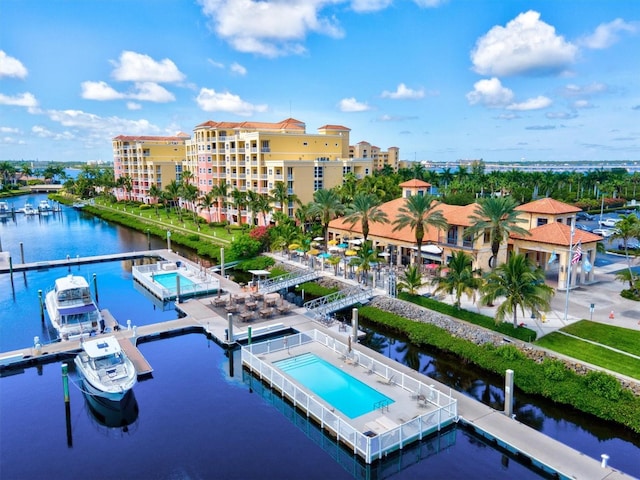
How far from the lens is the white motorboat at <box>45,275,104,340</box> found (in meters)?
34.9

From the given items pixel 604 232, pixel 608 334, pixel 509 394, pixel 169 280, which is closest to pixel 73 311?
pixel 169 280

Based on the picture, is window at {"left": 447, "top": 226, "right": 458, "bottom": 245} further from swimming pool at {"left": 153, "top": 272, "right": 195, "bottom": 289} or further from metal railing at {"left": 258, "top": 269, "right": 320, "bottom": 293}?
swimming pool at {"left": 153, "top": 272, "right": 195, "bottom": 289}

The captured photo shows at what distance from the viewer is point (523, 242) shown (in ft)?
147

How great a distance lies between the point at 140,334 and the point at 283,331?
411 inches

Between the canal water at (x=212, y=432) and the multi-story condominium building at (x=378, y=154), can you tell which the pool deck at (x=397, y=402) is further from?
the multi-story condominium building at (x=378, y=154)

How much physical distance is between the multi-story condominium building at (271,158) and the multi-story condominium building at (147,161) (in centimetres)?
2449

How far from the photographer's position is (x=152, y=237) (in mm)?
81875

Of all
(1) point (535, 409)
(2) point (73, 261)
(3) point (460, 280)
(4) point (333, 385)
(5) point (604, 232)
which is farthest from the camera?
(5) point (604, 232)

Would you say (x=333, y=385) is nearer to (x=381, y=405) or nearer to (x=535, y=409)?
(x=381, y=405)

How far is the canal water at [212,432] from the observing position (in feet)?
70.1

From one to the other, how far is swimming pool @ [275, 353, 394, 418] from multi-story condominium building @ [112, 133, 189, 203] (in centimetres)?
9205

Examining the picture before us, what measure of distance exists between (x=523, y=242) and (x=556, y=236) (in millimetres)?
2907

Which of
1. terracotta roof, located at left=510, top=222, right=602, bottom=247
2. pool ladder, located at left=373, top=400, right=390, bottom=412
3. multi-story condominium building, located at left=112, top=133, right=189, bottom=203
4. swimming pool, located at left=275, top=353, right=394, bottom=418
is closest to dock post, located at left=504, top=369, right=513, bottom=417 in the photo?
swimming pool, located at left=275, top=353, right=394, bottom=418

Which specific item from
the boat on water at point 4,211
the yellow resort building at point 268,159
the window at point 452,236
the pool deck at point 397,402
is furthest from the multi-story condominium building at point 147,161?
the pool deck at point 397,402
